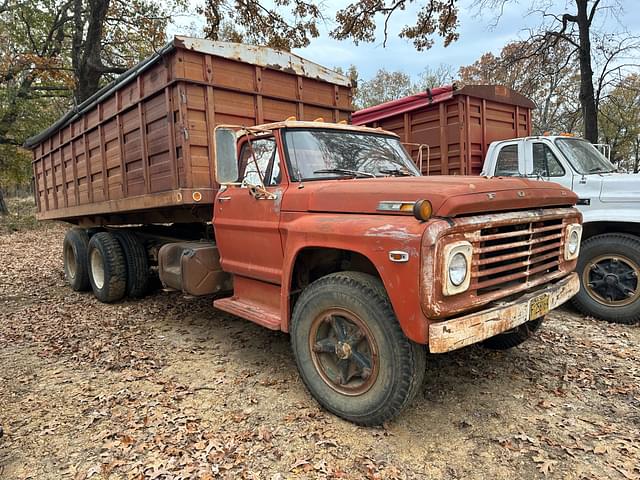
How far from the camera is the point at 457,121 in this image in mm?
7020

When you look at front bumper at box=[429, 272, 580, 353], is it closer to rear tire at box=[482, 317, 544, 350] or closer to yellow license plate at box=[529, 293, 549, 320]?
yellow license plate at box=[529, 293, 549, 320]

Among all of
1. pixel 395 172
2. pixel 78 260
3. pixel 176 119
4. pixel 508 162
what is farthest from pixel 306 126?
pixel 78 260

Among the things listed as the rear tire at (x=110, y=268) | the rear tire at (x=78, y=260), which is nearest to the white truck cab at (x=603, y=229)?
the rear tire at (x=110, y=268)

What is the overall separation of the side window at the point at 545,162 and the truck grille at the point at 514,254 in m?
2.67

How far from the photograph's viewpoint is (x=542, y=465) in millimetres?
2596

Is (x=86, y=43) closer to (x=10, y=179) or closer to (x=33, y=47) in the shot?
(x=33, y=47)

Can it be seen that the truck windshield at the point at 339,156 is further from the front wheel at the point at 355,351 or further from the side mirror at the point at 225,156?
the front wheel at the point at 355,351

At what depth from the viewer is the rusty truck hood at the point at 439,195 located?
2.63 m

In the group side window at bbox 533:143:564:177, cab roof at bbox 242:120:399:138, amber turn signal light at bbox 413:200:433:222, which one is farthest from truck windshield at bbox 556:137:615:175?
amber turn signal light at bbox 413:200:433:222

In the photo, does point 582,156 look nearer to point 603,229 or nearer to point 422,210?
point 603,229

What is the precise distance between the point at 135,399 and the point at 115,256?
3272mm

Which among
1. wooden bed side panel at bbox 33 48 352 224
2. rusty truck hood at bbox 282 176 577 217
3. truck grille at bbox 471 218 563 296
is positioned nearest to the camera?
rusty truck hood at bbox 282 176 577 217

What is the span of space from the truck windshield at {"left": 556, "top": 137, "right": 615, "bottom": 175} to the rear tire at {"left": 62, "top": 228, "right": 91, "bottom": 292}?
7137mm

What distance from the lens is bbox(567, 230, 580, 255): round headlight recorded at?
360 cm
